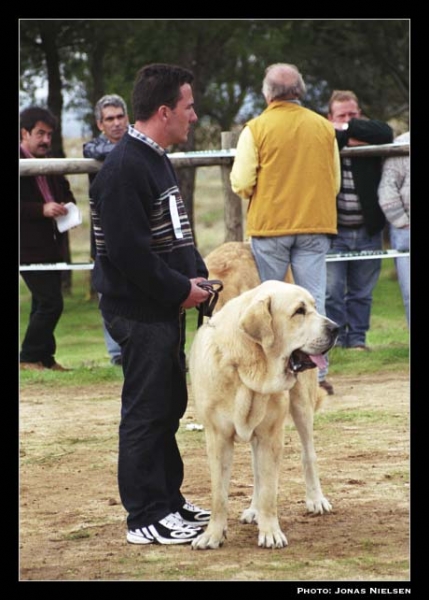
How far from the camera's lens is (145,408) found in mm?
5270

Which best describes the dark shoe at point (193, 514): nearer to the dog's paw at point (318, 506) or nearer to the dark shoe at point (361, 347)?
the dog's paw at point (318, 506)

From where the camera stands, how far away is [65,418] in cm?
865

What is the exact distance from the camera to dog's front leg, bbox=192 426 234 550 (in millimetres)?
5188

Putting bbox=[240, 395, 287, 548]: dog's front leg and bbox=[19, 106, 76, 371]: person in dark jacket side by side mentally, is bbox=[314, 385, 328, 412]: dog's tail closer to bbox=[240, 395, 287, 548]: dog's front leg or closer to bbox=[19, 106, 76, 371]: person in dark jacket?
bbox=[240, 395, 287, 548]: dog's front leg

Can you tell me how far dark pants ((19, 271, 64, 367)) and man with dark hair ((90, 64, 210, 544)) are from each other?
5.24 m

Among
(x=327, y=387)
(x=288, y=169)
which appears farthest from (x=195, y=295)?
(x=327, y=387)

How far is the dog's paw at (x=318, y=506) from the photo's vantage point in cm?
586

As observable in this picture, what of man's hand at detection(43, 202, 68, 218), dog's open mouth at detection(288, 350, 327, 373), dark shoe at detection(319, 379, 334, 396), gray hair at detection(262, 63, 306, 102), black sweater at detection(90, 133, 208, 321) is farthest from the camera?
man's hand at detection(43, 202, 68, 218)

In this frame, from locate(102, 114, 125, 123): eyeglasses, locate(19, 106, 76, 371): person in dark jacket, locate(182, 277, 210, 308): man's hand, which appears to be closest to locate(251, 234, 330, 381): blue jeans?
locate(102, 114, 125, 123): eyeglasses

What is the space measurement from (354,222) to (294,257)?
232 centimetres

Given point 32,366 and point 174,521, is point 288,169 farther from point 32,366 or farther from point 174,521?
point 32,366

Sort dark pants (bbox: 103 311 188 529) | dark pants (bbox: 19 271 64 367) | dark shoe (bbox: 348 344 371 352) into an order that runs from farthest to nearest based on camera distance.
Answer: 1. dark shoe (bbox: 348 344 371 352)
2. dark pants (bbox: 19 271 64 367)
3. dark pants (bbox: 103 311 188 529)
